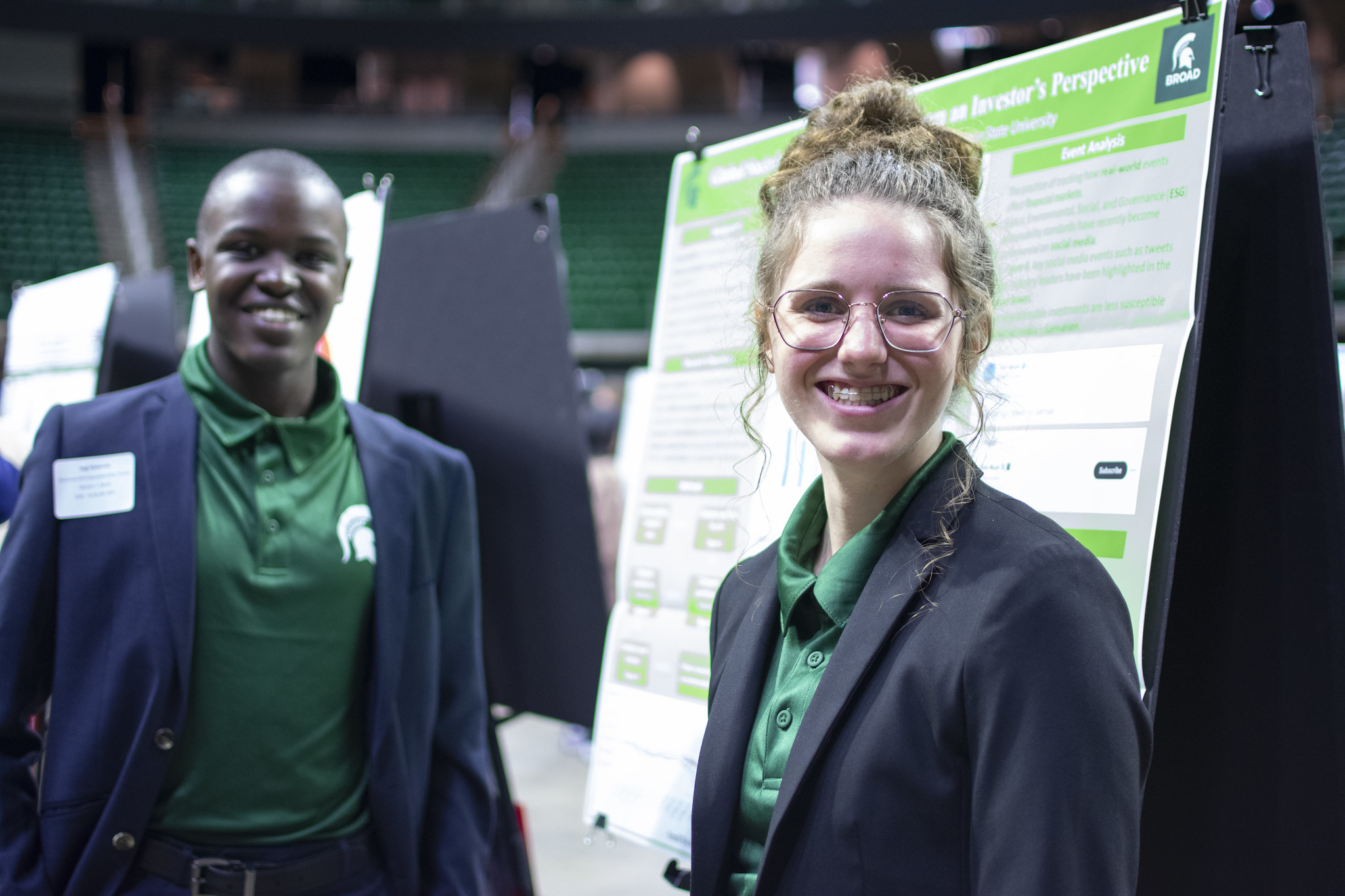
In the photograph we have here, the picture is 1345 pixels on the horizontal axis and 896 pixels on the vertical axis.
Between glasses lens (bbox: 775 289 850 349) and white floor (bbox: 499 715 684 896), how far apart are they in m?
2.23

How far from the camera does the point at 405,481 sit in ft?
5.78

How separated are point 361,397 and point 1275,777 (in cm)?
182

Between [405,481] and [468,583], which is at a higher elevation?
[405,481]

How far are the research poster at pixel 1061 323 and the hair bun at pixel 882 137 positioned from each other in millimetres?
164

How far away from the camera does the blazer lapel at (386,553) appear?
1.64 m

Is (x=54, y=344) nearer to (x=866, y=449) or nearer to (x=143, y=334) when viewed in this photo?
(x=143, y=334)

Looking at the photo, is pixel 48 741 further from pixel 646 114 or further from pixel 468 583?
pixel 646 114

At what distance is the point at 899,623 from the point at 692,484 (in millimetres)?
1085

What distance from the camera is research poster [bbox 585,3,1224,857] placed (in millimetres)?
1330

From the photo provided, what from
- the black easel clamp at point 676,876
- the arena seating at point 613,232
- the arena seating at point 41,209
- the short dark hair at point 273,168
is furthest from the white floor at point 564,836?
the arena seating at point 41,209

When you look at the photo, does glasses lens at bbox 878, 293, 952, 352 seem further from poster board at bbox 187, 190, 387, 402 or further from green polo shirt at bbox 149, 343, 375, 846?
poster board at bbox 187, 190, 387, 402

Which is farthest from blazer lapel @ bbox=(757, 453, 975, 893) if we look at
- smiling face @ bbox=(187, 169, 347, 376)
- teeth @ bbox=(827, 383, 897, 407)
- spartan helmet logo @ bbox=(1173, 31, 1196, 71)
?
smiling face @ bbox=(187, 169, 347, 376)

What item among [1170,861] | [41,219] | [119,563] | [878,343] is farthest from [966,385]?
[41,219]

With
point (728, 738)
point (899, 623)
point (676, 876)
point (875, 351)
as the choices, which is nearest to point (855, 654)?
point (899, 623)
